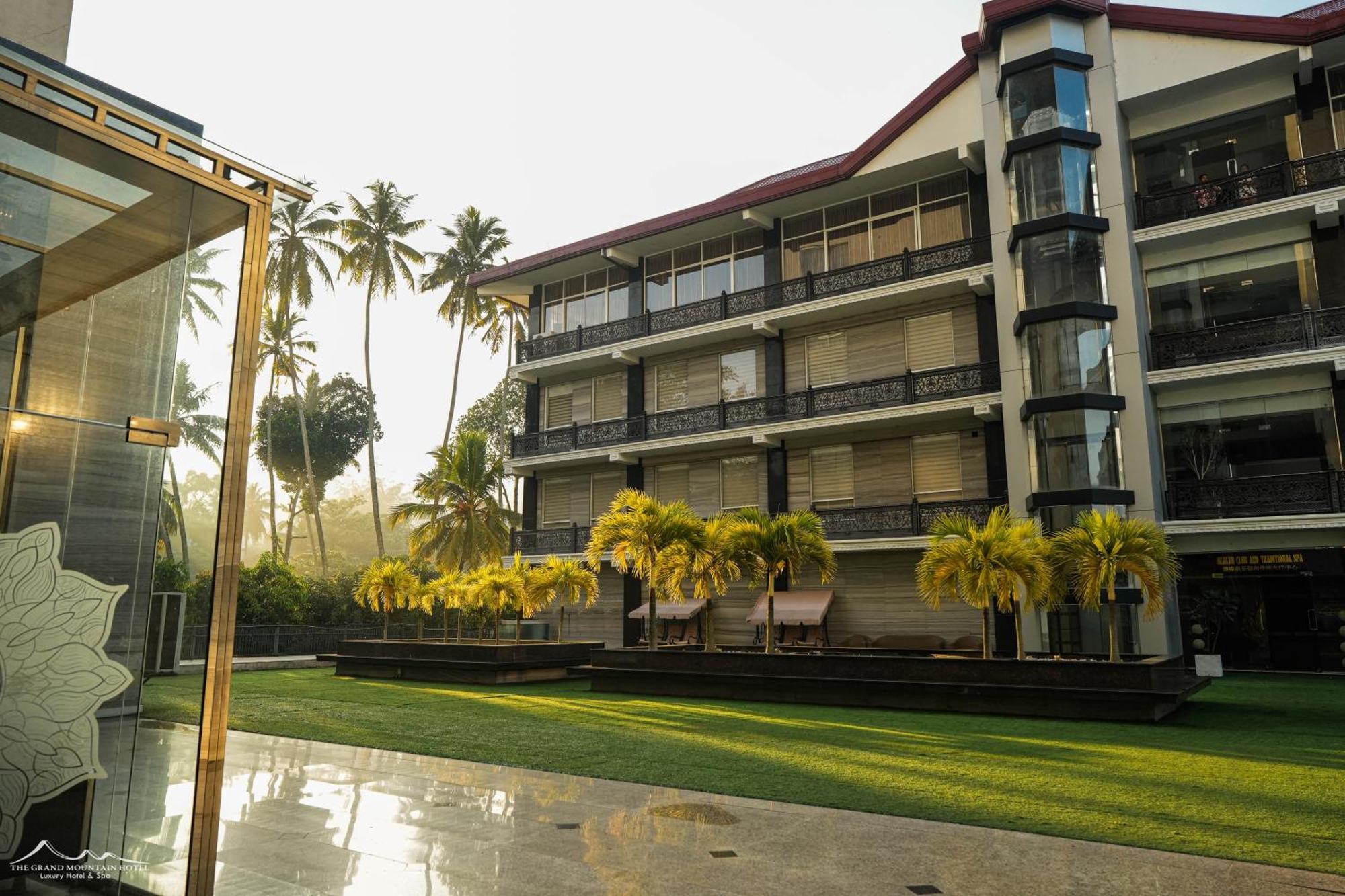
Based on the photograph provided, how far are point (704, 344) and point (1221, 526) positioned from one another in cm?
1493

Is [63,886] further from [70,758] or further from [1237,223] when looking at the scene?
[1237,223]

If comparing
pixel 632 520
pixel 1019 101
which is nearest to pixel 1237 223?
pixel 1019 101

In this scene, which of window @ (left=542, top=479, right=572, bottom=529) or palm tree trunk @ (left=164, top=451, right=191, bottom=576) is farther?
window @ (left=542, top=479, right=572, bottom=529)

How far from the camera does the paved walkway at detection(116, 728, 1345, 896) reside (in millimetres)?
4539

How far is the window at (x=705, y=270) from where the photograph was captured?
2708 cm

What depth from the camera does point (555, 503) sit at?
2995 cm

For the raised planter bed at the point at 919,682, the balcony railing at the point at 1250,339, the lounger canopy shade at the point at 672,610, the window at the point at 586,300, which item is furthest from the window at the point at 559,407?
the balcony railing at the point at 1250,339

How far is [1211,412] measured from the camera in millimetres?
20656

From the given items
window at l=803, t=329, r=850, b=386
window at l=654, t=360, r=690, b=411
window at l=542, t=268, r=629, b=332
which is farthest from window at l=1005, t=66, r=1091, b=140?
window at l=542, t=268, r=629, b=332

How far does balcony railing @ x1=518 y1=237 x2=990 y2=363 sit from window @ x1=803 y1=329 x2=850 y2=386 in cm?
128

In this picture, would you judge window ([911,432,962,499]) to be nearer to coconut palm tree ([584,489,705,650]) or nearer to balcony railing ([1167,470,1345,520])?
balcony railing ([1167,470,1345,520])

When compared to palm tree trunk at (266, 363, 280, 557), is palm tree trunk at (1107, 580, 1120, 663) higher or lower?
lower

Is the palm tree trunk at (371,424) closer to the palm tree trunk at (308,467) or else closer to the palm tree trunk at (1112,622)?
the palm tree trunk at (308,467)

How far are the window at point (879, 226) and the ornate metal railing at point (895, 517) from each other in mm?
7157
